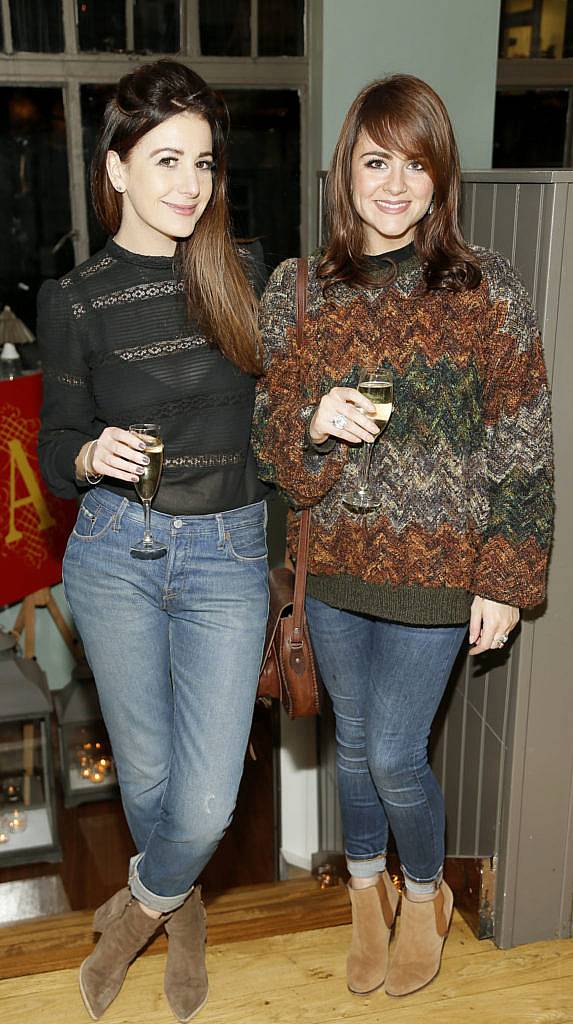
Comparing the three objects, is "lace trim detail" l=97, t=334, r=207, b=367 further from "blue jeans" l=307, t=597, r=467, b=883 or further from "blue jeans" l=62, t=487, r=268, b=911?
"blue jeans" l=307, t=597, r=467, b=883

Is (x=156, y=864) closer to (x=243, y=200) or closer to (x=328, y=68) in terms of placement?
(x=328, y=68)

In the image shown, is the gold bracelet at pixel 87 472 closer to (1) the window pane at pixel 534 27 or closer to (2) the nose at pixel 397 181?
(2) the nose at pixel 397 181

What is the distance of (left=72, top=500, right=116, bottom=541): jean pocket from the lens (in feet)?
6.57

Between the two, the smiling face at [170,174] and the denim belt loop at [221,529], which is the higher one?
the smiling face at [170,174]

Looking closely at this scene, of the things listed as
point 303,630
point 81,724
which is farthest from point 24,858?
point 303,630

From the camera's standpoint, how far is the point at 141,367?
1958mm

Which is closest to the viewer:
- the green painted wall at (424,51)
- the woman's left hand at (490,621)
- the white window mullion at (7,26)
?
the woman's left hand at (490,621)

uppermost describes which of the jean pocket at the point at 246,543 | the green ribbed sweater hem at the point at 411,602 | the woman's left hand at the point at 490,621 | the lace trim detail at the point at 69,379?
the lace trim detail at the point at 69,379

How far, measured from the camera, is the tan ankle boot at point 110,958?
220 centimetres

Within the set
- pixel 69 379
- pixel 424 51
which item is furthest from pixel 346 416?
pixel 424 51

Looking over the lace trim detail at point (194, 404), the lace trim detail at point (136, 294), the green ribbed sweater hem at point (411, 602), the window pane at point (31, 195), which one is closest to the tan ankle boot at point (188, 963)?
the green ribbed sweater hem at point (411, 602)

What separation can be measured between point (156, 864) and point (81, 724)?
2.79 m

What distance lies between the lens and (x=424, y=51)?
3.69 m

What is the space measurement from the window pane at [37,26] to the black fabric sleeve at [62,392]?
3368 millimetres
